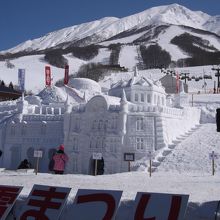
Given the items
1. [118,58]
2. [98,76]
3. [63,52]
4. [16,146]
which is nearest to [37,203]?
[16,146]

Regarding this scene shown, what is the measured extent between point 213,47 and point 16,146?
17043cm

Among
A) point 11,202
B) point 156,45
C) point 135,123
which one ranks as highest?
point 156,45

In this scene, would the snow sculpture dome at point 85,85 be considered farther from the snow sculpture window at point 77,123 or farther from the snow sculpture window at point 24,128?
the snow sculpture window at point 77,123

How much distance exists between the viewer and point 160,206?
9242mm

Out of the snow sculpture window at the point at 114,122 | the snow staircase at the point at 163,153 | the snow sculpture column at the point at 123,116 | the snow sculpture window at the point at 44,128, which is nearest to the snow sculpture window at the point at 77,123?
the snow sculpture window at the point at 114,122

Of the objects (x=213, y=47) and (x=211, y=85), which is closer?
(x=211, y=85)

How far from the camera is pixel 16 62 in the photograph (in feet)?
465

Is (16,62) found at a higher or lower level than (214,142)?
higher

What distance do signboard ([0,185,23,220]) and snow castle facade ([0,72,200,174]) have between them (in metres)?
22.2

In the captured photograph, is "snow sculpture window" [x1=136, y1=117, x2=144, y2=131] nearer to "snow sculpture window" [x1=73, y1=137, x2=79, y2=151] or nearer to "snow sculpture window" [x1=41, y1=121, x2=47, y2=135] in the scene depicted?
"snow sculpture window" [x1=73, y1=137, x2=79, y2=151]

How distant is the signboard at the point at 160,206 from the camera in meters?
9.05

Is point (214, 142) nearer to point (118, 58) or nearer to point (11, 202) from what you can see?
point (11, 202)

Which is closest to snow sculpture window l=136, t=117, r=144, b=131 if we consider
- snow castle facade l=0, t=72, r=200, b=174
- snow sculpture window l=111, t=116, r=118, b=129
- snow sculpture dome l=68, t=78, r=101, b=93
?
snow castle facade l=0, t=72, r=200, b=174

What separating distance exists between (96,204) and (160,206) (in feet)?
4.75
